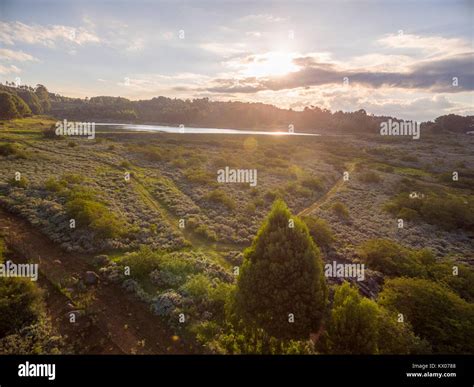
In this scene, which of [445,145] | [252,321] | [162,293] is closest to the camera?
[252,321]

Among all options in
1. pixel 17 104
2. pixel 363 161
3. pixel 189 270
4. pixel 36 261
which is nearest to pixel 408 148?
pixel 363 161

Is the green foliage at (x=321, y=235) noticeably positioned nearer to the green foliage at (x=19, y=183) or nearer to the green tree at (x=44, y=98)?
the green foliage at (x=19, y=183)

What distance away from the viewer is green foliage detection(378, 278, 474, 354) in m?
16.3

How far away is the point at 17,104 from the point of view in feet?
343

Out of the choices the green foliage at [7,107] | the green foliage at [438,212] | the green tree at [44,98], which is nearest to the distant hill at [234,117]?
the green tree at [44,98]

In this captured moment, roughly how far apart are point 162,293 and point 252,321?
23.1 ft

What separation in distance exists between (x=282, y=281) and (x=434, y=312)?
460 inches

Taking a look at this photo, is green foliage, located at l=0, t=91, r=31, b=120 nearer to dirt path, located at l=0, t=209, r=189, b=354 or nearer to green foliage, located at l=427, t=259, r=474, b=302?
dirt path, located at l=0, t=209, r=189, b=354

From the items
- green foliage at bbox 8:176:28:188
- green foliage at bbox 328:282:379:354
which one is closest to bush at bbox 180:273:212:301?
green foliage at bbox 328:282:379:354

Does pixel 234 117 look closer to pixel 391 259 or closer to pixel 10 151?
pixel 10 151

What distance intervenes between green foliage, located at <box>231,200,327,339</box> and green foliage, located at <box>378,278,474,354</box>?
8118 millimetres

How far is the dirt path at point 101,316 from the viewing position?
48.1 ft

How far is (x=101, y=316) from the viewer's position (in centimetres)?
1620
